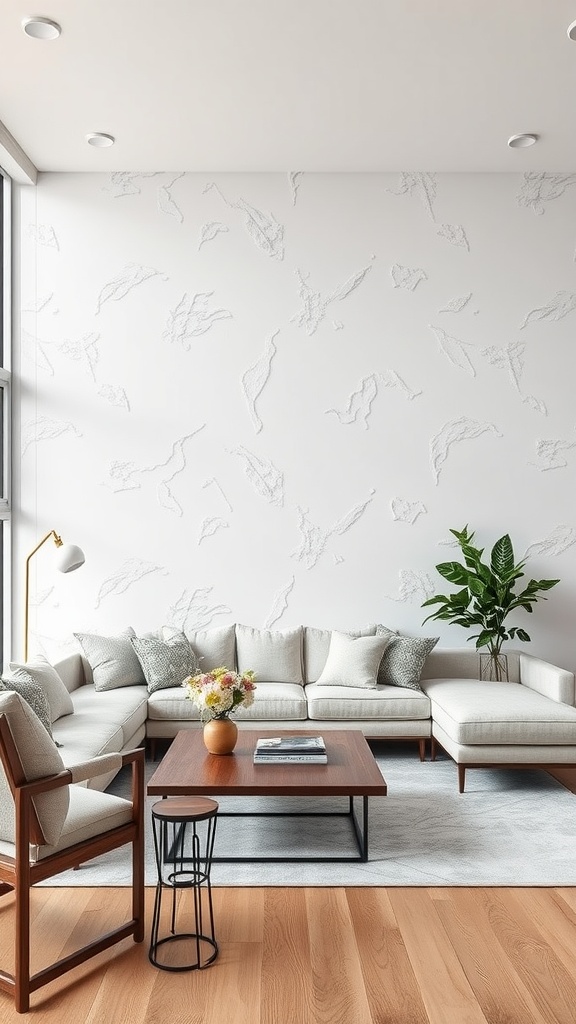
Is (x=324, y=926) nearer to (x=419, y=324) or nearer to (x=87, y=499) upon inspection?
(x=87, y=499)

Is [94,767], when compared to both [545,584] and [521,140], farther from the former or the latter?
[521,140]

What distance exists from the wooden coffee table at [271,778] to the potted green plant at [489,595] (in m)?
1.64

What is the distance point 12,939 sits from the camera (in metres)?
2.81

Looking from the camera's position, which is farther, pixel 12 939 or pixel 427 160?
pixel 427 160

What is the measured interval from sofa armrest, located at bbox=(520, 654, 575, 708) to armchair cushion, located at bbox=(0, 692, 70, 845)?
3.14m

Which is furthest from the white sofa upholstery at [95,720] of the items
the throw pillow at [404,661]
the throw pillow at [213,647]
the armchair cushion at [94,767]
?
the throw pillow at [404,661]

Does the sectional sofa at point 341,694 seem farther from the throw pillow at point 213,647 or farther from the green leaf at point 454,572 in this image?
the green leaf at point 454,572

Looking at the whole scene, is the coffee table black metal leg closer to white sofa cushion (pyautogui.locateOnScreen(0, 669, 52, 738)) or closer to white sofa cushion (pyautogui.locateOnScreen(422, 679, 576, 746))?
white sofa cushion (pyautogui.locateOnScreen(422, 679, 576, 746))

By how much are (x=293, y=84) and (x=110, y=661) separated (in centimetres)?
342

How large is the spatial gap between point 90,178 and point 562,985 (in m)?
5.37

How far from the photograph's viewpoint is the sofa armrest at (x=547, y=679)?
4848 millimetres

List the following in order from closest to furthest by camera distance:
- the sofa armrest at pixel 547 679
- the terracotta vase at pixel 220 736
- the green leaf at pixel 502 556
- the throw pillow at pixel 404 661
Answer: the terracotta vase at pixel 220 736 < the sofa armrest at pixel 547 679 < the throw pillow at pixel 404 661 < the green leaf at pixel 502 556

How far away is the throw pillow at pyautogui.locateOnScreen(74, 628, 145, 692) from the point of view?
517 cm

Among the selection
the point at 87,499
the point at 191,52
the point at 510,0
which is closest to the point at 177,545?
the point at 87,499
